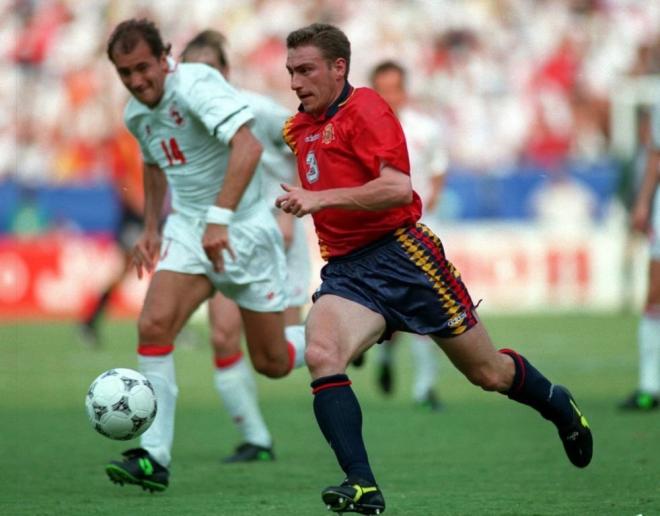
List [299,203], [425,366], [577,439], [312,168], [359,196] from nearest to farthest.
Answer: [299,203] < [359,196] < [312,168] < [577,439] < [425,366]

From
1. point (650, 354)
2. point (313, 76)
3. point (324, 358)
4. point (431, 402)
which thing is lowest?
point (431, 402)

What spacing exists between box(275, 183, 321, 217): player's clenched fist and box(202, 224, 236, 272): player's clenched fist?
1191 millimetres

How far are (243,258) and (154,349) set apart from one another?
0.73 meters

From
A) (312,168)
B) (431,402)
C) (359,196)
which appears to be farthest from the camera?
(431,402)

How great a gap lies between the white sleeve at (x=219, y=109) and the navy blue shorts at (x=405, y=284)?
3.89ft

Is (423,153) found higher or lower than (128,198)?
higher

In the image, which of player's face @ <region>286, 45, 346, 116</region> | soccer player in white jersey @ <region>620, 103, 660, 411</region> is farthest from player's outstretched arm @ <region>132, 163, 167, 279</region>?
soccer player in white jersey @ <region>620, 103, 660, 411</region>

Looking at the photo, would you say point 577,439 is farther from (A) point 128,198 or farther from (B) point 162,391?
(A) point 128,198

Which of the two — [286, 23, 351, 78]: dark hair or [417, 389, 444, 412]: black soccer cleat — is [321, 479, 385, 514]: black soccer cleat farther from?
[417, 389, 444, 412]: black soccer cleat

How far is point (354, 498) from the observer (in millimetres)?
5207

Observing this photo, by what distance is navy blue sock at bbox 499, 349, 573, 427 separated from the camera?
6.39 m

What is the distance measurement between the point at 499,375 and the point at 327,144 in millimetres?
1361

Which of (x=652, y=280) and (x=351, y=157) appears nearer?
(x=351, y=157)

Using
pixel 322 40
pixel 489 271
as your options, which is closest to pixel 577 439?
pixel 322 40
